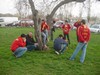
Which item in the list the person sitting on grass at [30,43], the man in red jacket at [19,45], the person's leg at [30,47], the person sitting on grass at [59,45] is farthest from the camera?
the person's leg at [30,47]

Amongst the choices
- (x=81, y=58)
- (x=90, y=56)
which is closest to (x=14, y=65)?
(x=81, y=58)

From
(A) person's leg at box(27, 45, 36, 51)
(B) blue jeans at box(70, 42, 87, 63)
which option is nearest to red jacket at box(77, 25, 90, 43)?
(B) blue jeans at box(70, 42, 87, 63)

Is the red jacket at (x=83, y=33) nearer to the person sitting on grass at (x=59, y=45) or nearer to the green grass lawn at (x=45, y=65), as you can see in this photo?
the green grass lawn at (x=45, y=65)

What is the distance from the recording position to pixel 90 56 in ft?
47.4

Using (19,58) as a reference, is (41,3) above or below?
above

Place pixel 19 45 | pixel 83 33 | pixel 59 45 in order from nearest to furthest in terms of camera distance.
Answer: pixel 83 33 < pixel 19 45 < pixel 59 45

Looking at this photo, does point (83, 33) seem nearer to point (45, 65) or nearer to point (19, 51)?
point (45, 65)

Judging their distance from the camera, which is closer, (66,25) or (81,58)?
(81,58)

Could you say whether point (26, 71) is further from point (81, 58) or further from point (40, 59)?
point (81, 58)

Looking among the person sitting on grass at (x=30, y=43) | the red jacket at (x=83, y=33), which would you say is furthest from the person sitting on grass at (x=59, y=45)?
the red jacket at (x=83, y=33)

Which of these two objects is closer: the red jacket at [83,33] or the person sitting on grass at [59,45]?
the red jacket at [83,33]

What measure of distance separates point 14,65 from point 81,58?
3.40 m

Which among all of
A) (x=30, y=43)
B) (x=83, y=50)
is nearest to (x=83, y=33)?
(x=83, y=50)

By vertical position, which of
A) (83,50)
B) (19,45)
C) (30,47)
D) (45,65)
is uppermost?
(19,45)
